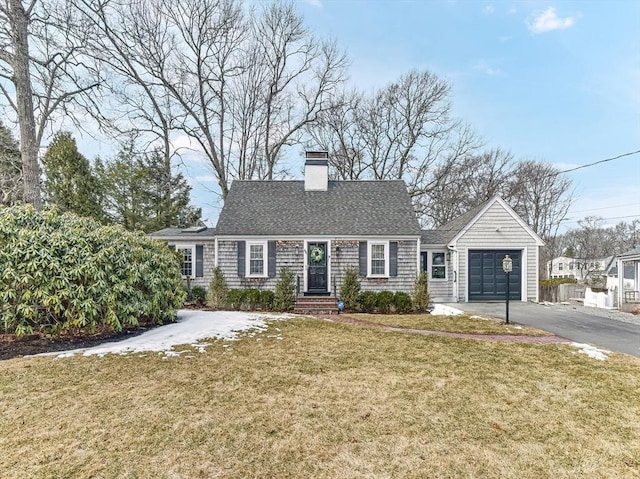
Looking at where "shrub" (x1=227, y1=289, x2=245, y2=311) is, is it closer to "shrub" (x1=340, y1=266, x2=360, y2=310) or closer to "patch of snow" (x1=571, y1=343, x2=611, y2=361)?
"shrub" (x1=340, y1=266, x2=360, y2=310)

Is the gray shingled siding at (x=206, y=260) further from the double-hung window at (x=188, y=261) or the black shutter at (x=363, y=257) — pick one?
the black shutter at (x=363, y=257)

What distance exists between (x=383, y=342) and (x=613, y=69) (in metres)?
14.3

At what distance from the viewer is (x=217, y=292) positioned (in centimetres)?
1230

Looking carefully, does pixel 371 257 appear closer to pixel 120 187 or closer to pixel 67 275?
pixel 67 275

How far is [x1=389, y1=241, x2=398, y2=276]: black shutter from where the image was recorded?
13.1 meters

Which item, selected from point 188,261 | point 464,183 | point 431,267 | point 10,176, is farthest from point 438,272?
point 10,176

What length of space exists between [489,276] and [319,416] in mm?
12514

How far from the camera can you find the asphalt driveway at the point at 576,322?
23.8 ft

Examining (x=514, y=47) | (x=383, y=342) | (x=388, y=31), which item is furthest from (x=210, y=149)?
(x=383, y=342)

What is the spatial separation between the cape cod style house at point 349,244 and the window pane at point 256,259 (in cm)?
4

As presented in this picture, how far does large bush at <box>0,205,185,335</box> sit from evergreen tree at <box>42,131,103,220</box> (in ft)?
49.2

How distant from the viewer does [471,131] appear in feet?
76.0

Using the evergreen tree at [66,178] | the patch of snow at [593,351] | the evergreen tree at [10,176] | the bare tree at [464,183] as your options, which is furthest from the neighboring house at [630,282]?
the evergreen tree at [66,178]

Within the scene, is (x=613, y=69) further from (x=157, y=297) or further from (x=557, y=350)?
(x=157, y=297)
